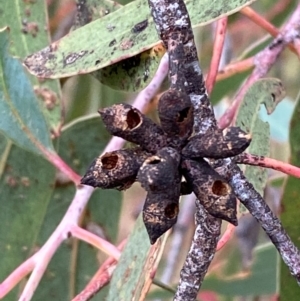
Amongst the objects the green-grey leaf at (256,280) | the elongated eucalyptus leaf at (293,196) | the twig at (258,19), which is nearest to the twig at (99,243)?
the elongated eucalyptus leaf at (293,196)

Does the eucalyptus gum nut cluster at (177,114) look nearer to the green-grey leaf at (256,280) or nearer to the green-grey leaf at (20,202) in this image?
the green-grey leaf at (20,202)

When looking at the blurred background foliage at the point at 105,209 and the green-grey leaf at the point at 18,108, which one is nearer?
the green-grey leaf at the point at 18,108

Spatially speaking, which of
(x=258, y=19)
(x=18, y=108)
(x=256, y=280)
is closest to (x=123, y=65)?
(x=18, y=108)

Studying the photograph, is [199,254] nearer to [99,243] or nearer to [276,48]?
[99,243]

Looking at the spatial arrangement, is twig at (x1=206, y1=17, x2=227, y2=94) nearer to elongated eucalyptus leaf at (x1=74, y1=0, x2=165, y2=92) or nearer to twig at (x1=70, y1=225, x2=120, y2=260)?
elongated eucalyptus leaf at (x1=74, y1=0, x2=165, y2=92)

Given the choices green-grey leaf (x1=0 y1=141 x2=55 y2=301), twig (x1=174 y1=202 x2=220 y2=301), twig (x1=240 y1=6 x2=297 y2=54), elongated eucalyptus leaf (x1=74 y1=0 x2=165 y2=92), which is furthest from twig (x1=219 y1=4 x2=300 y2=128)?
twig (x1=174 y1=202 x2=220 y2=301)

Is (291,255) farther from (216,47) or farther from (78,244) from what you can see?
(78,244)
